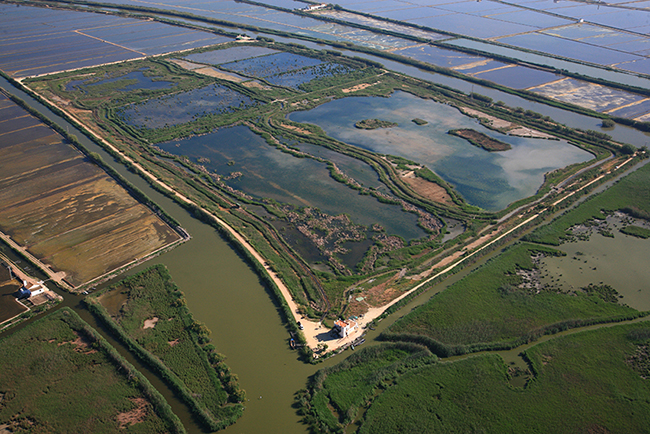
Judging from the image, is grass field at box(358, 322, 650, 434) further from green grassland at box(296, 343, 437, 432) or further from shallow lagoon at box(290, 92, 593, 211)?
shallow lagoon at box(290, 92, 593, 211)

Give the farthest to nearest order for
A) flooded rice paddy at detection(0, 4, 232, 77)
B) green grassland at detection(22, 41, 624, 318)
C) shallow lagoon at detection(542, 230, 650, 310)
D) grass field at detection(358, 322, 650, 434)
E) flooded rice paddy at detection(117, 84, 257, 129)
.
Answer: flooded rice paddy at detection(0, 4, 232, 77) → flooded rice paddy at detection(117, 84, 257, 129) → green grassland at detection(22, 41, 624, 318) → shallow lagoon at detection(542, 230, 650, 310) → grass field at detection(358, 322, 650, 434)

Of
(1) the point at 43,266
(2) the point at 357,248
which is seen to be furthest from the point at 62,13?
(2) the point at 357,248

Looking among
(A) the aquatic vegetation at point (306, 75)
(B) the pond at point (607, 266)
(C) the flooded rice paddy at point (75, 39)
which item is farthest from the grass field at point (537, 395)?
(C) the flooded rice paddy at point (75, 39)

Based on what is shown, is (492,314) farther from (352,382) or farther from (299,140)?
(299,140)

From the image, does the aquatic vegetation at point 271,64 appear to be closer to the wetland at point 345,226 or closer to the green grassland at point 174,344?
the wetland at point 345,226

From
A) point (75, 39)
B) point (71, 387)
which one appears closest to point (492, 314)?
point (71, 387)

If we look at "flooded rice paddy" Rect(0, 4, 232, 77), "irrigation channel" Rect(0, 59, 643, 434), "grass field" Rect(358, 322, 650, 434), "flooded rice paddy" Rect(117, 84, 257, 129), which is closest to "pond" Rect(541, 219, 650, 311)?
"irrigation channel" Rect(0, 59, 643, 434)

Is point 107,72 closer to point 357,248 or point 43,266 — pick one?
point 43,266
